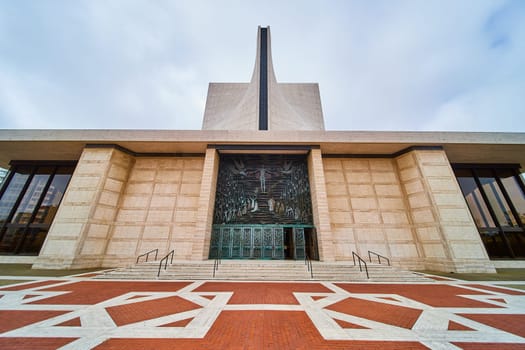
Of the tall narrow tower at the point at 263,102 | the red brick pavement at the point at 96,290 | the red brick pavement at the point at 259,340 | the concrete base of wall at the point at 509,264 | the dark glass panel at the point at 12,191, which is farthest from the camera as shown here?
the tall narrow tower at the point at 263,102

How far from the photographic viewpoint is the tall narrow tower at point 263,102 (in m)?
20.8

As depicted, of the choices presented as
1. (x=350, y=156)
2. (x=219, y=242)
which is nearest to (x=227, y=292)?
(x=219, y=242)

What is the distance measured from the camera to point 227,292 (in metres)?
6.09

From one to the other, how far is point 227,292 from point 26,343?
14.0ft

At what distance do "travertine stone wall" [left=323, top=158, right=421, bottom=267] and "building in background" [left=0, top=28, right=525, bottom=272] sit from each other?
3.0 inches

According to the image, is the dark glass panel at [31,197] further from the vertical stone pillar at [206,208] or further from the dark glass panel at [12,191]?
the vertical stone pillar at [206,208]

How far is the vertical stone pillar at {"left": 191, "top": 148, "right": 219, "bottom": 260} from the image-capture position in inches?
441

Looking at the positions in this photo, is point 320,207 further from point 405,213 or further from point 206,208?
point 206,208

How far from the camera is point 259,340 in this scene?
3125mm

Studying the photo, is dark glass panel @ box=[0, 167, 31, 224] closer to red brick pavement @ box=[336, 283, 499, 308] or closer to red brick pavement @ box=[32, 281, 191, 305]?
red brick pavement @ box=[32, 281, 191, 305]

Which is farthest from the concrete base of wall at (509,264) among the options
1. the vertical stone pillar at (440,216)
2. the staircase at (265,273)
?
the staircase at (265,273)

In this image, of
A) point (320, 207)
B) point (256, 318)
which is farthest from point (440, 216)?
point (256, 318)

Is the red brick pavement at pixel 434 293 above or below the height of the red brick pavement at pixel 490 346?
above

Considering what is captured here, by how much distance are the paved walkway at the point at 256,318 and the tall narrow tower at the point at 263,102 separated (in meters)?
16.7
